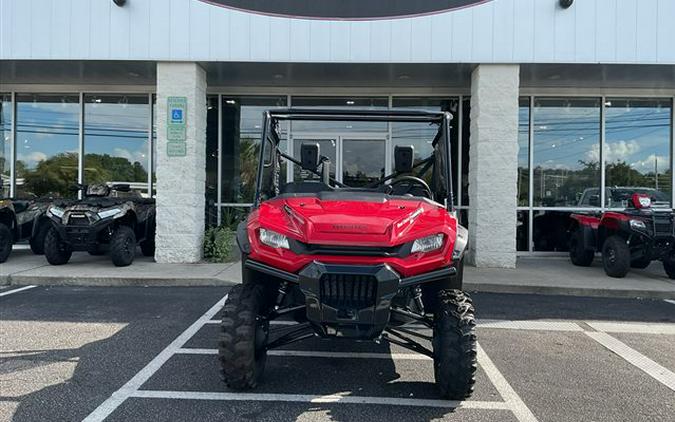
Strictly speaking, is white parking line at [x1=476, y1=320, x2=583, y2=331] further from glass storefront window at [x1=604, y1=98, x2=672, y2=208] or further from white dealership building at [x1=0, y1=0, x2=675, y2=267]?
glass storefront window at [x1=604, y1=98, x2=672, y2=208]

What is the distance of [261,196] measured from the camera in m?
4.59

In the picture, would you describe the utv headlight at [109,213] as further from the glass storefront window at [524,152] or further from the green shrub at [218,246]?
the glass storefront window at [524,152]

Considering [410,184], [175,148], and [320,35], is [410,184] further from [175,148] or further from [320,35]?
[175,148]

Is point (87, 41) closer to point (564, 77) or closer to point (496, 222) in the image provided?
point (496, 222)

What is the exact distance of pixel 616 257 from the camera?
8594 millimetres

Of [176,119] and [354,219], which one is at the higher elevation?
[176,119]

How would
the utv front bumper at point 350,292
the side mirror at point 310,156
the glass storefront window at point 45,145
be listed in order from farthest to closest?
the glass storefront window at point 45,145, the side mirror at point 310,156, the utv front bumper at point 350,292

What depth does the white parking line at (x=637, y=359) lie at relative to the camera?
4414 millimetres

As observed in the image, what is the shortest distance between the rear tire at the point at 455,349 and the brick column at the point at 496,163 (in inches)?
227

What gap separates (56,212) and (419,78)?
24.1ft

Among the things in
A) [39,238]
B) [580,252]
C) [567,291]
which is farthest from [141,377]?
[580,252]

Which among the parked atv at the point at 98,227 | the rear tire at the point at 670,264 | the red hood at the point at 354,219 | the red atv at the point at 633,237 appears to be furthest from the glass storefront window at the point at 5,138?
the rear tire at the point at 670,264

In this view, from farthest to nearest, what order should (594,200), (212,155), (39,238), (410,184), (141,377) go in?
(212,155) → (594,200) → (39,238) → (410,184) → (141,377)

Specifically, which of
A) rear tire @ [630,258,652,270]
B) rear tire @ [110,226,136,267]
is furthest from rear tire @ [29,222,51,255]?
rear tire @ [630,258,652,270]
